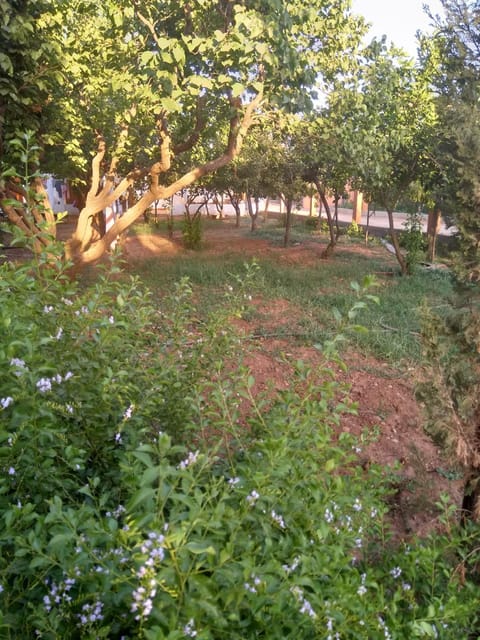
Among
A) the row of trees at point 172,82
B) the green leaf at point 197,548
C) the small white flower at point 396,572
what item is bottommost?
the small white flower at point 396,572

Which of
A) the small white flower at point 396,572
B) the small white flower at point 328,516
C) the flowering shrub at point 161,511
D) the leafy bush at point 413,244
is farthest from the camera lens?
Result: the leafy bush at point 413,244

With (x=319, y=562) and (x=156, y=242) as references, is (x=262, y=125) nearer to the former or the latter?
(x=319, y=562)

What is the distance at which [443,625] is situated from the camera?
1735 millimetres

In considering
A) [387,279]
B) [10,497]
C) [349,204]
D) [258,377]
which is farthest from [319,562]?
[349,204]

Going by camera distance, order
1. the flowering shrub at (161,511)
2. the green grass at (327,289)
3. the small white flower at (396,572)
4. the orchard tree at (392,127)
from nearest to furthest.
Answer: the flowering shrub at (161,511) < the small white flower at (396,572) < the green grass at (327,289) < the orchard tree at (392,127)

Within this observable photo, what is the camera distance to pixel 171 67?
5406mm

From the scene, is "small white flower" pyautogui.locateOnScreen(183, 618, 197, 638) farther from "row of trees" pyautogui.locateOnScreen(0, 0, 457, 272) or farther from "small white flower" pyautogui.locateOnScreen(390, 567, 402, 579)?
"row of trees" pyautogui.locateOnScreen(0, 0, 457, 272)

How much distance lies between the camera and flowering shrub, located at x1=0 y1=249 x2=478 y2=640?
44.3 inches

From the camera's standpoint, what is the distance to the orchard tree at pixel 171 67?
5145mm

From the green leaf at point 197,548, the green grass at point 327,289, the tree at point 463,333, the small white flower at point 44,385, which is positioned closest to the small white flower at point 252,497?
the green leaf at point 197,548

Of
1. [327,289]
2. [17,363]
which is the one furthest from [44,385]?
[327,289]

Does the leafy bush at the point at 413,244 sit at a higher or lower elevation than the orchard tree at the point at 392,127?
lower

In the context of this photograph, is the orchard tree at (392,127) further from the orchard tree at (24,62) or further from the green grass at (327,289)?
the orchard tree at (24,62)

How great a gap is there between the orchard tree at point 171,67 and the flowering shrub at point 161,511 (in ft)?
12.0
